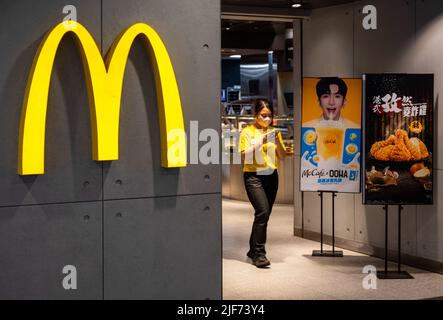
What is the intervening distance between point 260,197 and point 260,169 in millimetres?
282

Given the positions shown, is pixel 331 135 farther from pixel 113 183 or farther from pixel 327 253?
pixel 113 183

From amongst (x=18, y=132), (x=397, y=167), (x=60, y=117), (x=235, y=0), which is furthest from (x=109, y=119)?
(x=235, y=0)

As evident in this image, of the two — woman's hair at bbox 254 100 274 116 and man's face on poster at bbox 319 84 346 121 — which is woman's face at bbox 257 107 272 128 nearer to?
woman's hair at bbox 254 100 274 116

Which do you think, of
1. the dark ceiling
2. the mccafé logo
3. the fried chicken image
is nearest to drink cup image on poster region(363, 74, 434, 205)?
the fried chicken image

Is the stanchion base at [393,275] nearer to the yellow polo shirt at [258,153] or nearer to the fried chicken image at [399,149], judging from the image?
the fried chicken image at [399,149]

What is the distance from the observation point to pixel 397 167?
20.9 feet

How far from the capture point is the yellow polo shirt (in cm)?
661

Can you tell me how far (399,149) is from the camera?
6.39m

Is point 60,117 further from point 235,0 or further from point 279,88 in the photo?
point 279,88

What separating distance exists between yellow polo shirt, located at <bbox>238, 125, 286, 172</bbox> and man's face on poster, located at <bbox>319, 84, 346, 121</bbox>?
73 cm

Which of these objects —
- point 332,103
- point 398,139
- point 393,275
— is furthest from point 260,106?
point 393,275

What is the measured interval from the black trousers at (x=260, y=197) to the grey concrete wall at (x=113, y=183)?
9.17 ft

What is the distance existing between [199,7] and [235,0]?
3.98 metres
